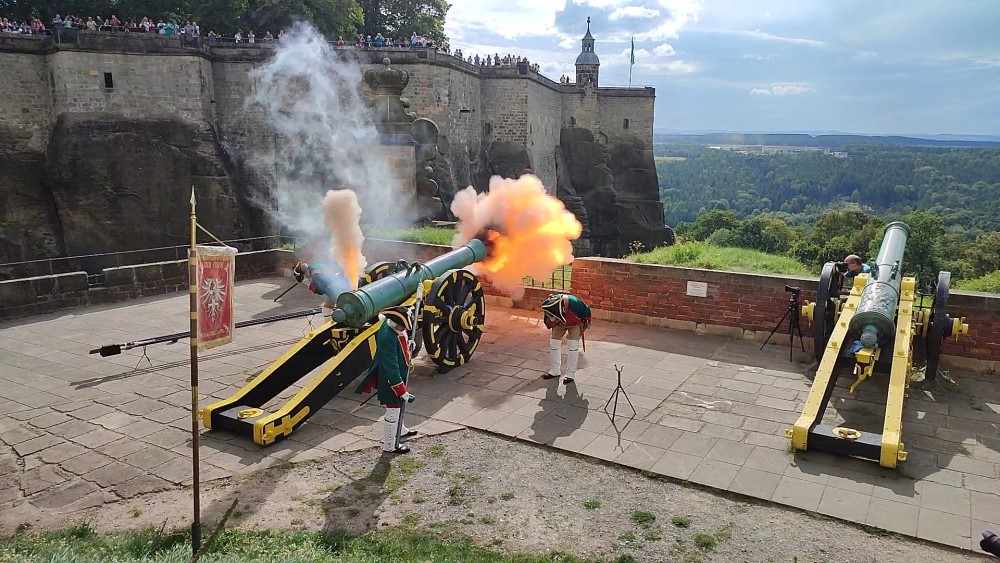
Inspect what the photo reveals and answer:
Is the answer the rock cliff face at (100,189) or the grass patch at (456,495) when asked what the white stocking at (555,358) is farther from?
the rock cliff face at (100,189)

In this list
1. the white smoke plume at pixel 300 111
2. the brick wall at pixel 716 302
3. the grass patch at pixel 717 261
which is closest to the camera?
the brick wall at pixel 716 302

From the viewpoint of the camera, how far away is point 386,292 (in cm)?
696

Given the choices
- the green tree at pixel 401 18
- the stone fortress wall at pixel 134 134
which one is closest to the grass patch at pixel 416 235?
the stone fortress wall at pixel 134 134

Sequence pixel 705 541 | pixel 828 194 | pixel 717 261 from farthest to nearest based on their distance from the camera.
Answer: pixel 828 194 < pixel 717 261 < pixel 705 541

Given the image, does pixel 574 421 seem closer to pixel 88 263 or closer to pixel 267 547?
pixel 267 547

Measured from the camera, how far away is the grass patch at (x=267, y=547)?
3.93 meters

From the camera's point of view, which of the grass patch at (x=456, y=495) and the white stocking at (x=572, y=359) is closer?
the grass patch at (x=456, y=495)

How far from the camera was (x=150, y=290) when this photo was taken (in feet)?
38.7

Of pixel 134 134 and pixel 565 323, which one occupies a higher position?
pixel 134 134

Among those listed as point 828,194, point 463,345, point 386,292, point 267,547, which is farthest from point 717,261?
point 828,194

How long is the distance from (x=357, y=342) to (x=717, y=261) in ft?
19.0

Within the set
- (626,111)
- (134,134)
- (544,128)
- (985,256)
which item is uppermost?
(626,111)

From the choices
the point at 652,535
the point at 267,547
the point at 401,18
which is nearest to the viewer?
the point at 267,547

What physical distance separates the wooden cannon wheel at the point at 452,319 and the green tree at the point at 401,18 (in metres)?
31.6
